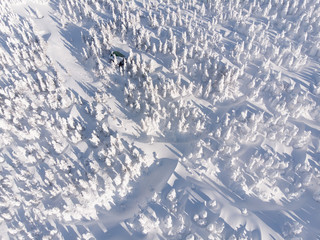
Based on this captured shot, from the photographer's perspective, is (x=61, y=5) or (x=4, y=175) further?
(x=61, y=5)

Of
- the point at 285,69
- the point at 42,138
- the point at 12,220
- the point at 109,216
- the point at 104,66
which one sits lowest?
the point at 12,220

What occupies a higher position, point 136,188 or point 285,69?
point 285,69

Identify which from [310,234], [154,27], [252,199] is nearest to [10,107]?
[154,27]

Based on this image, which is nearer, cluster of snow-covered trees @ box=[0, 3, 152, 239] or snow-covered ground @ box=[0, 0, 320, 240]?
snow-covered ground @ box=[0, 0, 320, 240]

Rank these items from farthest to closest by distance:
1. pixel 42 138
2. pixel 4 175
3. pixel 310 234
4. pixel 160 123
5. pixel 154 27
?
pixel 154 27, pixel 160 123, pixel 42 138, pixel 4 175, pixel 310 234

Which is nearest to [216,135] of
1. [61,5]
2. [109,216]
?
[109,216]

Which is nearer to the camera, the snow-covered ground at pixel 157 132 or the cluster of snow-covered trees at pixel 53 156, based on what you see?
the snow-covered ground at pixel 157 132

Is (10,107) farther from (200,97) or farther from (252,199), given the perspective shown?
(252,199)

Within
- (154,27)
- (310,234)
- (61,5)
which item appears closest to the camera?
(310,234)
